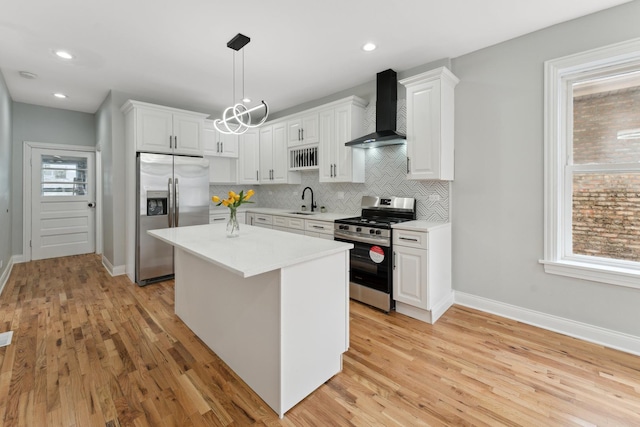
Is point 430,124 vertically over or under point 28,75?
under

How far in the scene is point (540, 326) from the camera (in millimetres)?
2725

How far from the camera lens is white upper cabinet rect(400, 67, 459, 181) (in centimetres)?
296

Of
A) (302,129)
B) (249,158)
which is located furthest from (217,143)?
(302,129)

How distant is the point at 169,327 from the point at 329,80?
11.2ft

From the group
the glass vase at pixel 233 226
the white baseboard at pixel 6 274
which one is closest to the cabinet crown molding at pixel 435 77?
the glass vase at pixel 233 226

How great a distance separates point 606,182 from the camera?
98.7 inches

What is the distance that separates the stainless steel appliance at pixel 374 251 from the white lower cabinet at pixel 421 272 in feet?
0.27

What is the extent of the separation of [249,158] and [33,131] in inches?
144

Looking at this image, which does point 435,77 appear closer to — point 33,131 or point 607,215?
point 607,215

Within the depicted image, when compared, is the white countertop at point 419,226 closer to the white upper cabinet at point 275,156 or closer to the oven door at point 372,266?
the oven door at point 372,266

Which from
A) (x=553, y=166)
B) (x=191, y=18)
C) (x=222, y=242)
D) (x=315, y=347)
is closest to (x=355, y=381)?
(x=315, y=347)

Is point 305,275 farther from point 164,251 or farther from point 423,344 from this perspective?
point 164,251

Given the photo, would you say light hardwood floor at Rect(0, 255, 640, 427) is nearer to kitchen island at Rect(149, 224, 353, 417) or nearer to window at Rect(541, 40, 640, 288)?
kitchen island at Rect(149, 224, 353, 417)

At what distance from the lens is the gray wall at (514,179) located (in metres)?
2.43
